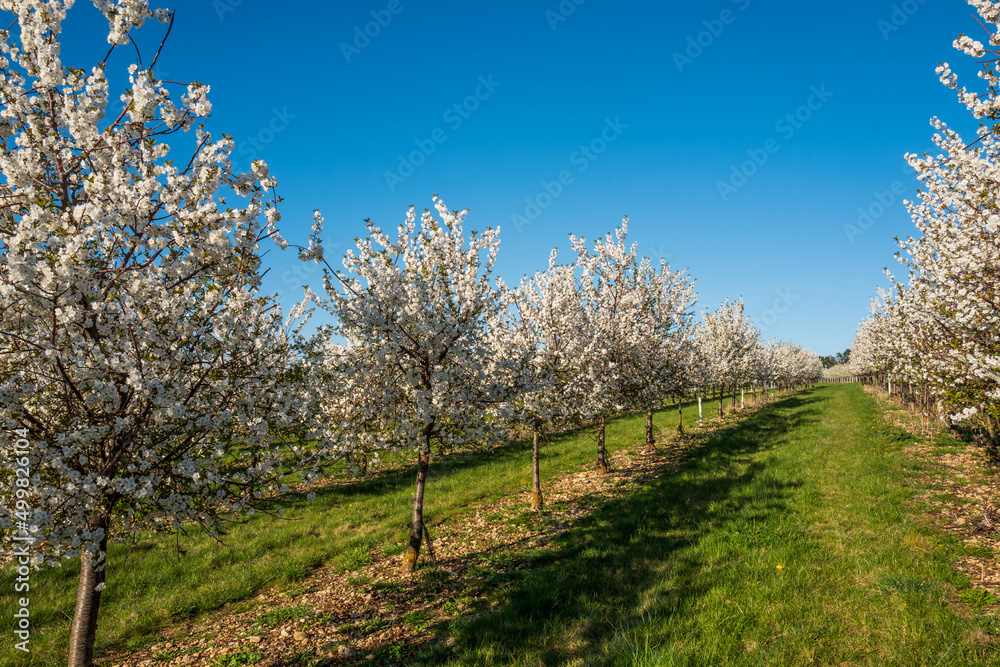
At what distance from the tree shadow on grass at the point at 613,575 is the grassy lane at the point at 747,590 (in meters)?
0.03

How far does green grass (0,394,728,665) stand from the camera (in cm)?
823

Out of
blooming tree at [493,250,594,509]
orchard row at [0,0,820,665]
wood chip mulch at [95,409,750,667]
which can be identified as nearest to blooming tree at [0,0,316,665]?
orchard row at [0,0,820,665]

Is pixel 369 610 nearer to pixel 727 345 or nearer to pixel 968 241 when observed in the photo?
pixel 968 241

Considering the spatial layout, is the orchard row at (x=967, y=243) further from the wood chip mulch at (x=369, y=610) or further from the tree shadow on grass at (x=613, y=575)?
the wood chip mulch at (x=369, y=610)

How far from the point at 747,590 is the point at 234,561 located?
38.1ft

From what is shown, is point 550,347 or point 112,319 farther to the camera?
point 550,347

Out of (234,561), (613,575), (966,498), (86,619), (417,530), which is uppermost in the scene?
(86,619)

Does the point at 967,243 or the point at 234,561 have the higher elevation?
the point at 967,243

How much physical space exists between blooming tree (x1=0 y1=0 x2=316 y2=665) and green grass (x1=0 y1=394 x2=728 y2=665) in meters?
1.39

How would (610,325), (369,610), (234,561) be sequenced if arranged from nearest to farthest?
(369,610), (234,561), (610,325)

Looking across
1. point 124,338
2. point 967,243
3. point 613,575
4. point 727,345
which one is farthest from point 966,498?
point 727,345

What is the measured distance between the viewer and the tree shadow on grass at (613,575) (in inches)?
255

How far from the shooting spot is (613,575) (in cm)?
855

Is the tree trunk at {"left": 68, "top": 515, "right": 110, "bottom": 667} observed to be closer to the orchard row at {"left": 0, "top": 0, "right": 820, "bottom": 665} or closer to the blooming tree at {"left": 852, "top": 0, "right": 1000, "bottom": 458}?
the orchard row at {"left": 0, "top": 0, "right": 820, "bottom": 665}
